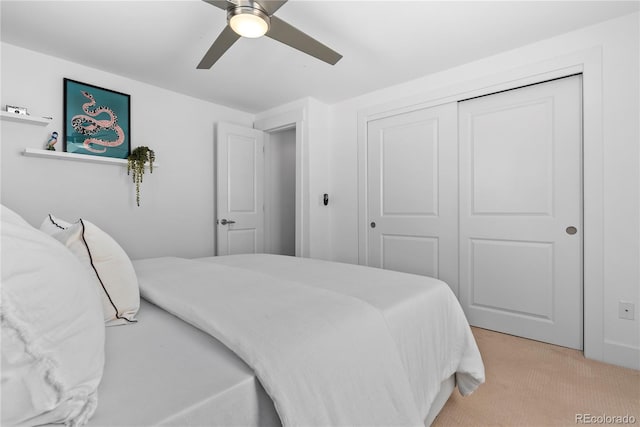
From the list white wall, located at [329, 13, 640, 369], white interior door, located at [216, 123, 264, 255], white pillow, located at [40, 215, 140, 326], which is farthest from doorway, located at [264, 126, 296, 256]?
white pillow, located at [40, 215, 140, 326]

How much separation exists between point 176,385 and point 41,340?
28cm

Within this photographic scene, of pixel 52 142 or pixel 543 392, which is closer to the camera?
pixel 543 392

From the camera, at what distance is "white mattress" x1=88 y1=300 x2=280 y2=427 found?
0.62 m

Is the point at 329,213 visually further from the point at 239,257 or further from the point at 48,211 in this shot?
the point at 48,211

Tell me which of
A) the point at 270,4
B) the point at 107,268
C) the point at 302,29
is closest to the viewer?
the point at 107,268

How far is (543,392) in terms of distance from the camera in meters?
1.79

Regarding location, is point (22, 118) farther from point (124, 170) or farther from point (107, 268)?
point (107, 268)

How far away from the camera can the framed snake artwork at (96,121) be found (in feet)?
9.12

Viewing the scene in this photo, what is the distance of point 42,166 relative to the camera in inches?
105

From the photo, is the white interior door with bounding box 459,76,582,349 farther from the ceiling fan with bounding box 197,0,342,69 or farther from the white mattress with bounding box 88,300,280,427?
the white mattress with bounding box 88,300,280,427

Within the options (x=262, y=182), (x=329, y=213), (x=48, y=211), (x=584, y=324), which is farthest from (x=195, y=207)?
(x=584, y=324)

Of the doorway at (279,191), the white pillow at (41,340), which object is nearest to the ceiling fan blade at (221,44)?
the white pillow at (41,340)

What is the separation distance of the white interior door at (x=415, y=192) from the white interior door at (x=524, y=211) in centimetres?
12

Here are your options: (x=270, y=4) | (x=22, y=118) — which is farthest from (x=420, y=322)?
(x=22, y=118)
